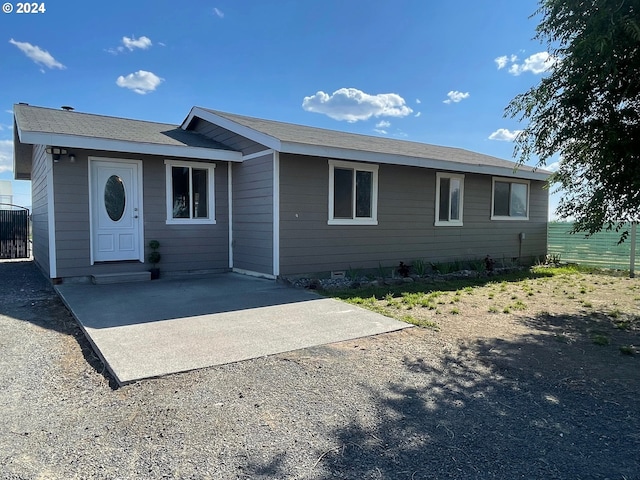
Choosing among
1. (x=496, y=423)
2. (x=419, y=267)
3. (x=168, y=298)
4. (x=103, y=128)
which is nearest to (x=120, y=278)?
(x=168, y=298)

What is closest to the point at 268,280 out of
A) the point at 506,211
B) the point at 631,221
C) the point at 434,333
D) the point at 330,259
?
the point at 330,259

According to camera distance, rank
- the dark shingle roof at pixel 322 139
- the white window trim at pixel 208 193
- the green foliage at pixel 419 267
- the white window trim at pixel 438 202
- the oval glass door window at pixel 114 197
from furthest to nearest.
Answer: the white window trim at pixel 438 202, the green foliage at pixel 419 267, the white window trim at pixel 208 193, the dark shingle roof at pixel 322 139, the oval glass door window at pixel 114 197

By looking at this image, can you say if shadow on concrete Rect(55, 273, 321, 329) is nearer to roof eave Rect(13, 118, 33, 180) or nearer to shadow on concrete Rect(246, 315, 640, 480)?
shadow on concrete Rect(246, 315, 640, 480)

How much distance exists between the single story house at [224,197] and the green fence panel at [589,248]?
4.77 m

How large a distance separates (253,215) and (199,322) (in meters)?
3.66

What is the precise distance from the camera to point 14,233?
1358 centimetres

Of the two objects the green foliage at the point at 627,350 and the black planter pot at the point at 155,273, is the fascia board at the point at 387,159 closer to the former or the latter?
the black planter pot at the point at 155,273

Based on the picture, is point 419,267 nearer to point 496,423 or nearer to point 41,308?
point 496,423

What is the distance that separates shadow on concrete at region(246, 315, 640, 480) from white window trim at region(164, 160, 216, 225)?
6045 mm

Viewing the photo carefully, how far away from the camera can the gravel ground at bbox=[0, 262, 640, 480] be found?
7.04ft

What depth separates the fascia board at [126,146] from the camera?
645 centimetres

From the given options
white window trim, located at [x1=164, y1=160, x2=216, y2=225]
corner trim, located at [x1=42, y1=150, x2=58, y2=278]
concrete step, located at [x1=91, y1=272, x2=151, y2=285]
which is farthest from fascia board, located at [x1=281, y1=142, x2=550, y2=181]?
corner trim, located at [x1=42, y1=150, x2=58, y2=278]

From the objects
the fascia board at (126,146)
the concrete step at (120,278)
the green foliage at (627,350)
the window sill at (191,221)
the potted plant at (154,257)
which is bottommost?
the green foliage at (627,350)

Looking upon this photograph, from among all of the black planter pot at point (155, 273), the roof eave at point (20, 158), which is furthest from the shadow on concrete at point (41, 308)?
the roof eave at point (20, 158)
